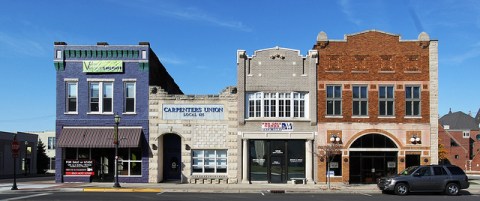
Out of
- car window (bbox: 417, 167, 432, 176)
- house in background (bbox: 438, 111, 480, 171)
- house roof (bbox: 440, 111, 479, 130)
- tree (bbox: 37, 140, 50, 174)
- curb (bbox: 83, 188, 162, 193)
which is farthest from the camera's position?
house roof (bbox: 440, 111, 479, 130)

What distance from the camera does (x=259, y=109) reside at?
121 feet

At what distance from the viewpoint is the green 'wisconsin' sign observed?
36.7 m

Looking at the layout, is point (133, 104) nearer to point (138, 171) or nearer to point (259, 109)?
point (138, 171)

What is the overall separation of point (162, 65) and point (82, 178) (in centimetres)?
1193

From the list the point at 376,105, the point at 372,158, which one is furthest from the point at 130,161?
the point at 376,105

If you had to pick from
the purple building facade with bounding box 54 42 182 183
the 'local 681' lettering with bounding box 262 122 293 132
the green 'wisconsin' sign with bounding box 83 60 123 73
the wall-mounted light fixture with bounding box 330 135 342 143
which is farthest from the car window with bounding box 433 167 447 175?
the green 'wisconsin' sign with bounding box 83 60 123 73

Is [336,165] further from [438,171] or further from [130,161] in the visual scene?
[130,161]

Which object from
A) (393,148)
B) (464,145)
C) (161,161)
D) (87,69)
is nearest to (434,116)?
(393,148)

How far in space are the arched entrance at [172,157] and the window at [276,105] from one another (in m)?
5.44

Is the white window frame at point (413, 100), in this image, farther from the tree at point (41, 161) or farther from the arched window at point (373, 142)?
the tree at point (41, 161)

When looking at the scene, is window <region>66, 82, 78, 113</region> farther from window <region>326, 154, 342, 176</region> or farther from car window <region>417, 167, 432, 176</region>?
car window <region>417, 167, 432, 176</region>

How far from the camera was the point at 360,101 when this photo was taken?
122ft

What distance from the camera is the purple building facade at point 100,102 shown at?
36719 millimetres

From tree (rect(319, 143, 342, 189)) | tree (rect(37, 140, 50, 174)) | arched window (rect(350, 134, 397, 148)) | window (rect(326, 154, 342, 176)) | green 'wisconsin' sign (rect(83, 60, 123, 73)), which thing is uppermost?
green 'wisconsin' sign (rect(83, 60, 123, 73))
